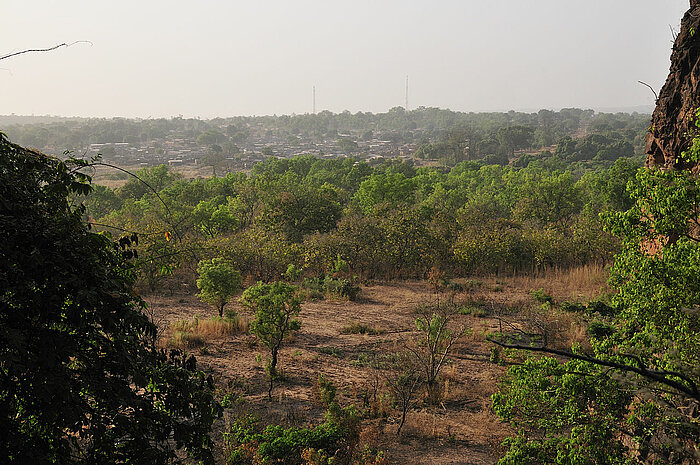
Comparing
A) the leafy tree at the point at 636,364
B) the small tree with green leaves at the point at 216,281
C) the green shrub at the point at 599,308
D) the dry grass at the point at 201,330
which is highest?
the leafy tree at the point at 636,364

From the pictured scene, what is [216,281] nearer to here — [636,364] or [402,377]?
[402,377]

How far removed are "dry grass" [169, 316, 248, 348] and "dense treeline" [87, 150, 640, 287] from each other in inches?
99.6

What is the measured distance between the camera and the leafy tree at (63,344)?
280 cm

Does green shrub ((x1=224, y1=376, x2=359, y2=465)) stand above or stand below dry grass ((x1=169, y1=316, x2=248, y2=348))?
above

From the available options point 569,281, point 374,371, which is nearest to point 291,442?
point 374,371

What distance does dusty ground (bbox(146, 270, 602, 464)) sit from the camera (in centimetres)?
916

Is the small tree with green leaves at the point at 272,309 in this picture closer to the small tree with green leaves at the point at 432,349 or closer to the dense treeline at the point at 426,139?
the small tree with green leaves at the point at 432,349

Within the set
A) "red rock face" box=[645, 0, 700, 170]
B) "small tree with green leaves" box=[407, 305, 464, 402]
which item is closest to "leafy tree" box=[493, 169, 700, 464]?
"red rock face" box=[645, 0, 700, 170]

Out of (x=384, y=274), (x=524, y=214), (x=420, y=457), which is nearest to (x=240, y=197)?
(x=384, y=274)

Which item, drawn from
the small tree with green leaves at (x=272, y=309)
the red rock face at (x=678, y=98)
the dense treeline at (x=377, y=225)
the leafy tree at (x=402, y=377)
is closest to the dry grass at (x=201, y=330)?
the dense treeline at (x=377, y=225)

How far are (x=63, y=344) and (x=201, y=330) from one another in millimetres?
12127

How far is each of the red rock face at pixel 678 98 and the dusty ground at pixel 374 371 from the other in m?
4.75

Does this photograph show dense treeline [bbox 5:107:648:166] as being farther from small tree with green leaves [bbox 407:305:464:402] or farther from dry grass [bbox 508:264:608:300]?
small tree with green leaves [bbox 407:305:464:402]

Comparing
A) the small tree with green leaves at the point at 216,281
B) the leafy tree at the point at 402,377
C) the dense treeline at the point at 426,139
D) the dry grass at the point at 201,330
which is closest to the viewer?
the leafy tree at the point at 402,377
